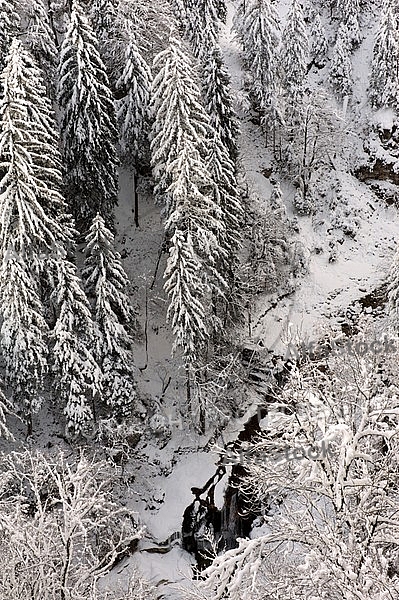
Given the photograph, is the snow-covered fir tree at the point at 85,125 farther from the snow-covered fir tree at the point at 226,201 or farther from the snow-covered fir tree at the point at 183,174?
the snow-covered fir tree at the point at 226,201

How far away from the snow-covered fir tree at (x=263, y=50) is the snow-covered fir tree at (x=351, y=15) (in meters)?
5.27

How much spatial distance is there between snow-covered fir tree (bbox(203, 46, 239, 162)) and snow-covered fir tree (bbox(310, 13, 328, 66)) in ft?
57.6

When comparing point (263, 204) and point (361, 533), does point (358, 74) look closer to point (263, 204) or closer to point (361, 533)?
point (263, 204)

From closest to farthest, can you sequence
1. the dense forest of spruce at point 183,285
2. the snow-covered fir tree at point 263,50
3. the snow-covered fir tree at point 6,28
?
1. the dense forest of spruce at point 183,285
2. the snow-covered fir tree at point 6,28
3. the snow-covered fir tree at point 263,50

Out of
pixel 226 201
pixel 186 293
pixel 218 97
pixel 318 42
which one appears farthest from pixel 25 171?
pixel 318 42

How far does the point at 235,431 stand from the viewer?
25078 millimetres

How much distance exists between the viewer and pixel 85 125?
Answer: 24.4 m

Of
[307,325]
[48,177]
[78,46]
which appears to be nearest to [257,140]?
[307,325]

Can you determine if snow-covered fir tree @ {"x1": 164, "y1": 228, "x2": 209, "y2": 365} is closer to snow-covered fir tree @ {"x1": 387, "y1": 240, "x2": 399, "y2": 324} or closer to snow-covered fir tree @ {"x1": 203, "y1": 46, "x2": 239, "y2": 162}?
snow-covered fir tree @ {"x1": 203, "y1": 46, "x2": 239, "y2": 162}

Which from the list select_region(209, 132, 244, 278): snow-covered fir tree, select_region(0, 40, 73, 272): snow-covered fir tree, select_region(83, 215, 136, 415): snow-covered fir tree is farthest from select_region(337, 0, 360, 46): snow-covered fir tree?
select_region(0, 40, 73, 272): snow-covered fir tree

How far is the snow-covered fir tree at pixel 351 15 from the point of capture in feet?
121

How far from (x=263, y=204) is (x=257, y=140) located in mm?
6422

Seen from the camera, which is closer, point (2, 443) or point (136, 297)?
point (2, 443)

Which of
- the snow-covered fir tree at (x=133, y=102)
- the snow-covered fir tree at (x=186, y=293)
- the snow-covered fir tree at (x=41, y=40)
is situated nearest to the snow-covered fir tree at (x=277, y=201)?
the snow-covered fir tree at (x=133, y=102)
